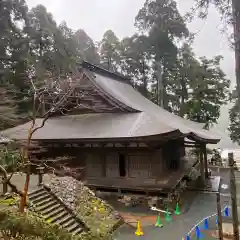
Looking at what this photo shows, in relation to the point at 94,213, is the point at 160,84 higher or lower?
higher

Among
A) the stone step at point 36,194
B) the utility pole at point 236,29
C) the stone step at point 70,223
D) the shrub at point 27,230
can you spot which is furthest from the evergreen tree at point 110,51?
the shrub at point 27,230

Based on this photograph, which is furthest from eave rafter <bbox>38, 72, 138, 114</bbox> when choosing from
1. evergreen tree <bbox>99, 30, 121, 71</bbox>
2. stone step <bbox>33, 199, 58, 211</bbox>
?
evergreen tree <bbox>99, 30, 121, 71</bbox>

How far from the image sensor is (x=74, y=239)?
3.57 meters

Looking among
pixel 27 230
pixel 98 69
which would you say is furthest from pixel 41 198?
pixel 98 69

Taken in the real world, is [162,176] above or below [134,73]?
below

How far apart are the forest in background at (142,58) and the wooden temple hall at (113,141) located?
5.45 m

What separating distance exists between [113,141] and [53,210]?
4152mm

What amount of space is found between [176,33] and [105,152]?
19.4 meters

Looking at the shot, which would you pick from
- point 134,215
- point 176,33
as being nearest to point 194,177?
point 134,215

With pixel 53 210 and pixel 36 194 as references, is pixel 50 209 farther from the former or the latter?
pixel 36 194

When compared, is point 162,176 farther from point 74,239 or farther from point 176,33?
point 176,33

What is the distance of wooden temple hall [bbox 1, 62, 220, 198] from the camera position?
11.9 meters

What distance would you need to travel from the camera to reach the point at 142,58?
32.0 m

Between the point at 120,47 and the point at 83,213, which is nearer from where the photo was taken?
the point at 83,213
